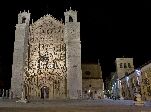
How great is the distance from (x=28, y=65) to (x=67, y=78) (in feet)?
22.0

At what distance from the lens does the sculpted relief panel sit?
40344 millimetres

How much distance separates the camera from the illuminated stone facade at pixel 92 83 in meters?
50.5

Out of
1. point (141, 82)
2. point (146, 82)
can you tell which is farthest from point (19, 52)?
point (146, 82)

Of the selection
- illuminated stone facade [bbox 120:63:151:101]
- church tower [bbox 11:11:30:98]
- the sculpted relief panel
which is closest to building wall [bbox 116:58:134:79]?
illuminated stone facade [bbox 120:63:151:101]

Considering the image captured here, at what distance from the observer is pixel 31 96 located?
3956cm

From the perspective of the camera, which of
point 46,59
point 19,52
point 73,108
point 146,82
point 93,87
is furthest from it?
point 93,87

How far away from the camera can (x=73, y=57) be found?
4094cm

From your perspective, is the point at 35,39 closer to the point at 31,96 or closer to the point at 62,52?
the point at 62,52

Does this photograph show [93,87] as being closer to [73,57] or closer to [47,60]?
[73,57]

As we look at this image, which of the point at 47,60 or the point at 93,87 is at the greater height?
the point at 47,60

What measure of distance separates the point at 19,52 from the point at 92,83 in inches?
693

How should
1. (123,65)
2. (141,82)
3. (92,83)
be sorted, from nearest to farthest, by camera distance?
(141,82)
(92,83)
(123,65)

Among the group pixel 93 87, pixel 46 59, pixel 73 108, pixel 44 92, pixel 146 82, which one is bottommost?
pixel 73 108

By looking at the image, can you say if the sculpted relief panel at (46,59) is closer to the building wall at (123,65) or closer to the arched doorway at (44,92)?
the arched doorway at (44,92)
